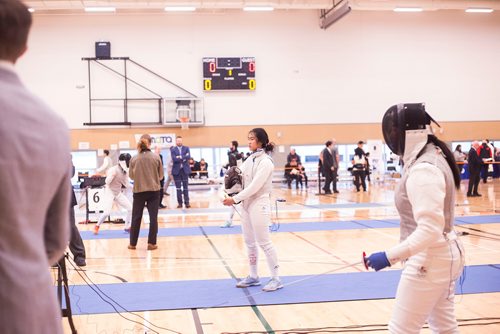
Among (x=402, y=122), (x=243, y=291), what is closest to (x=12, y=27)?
(x=402, y=122)

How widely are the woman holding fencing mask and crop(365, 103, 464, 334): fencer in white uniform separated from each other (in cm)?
290

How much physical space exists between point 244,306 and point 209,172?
17088 millimetres

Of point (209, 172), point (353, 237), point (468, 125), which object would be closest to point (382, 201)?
point (353, 237)

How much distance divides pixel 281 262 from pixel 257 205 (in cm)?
186

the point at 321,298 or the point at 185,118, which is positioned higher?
the point at 185,118

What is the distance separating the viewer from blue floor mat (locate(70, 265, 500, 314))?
5172mm

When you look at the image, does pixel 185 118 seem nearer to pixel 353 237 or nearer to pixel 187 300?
pixel 353 237

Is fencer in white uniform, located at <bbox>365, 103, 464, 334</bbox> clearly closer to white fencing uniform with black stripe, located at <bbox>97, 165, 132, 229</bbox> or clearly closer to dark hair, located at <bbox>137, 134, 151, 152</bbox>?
dark hair, located at <bbox>137, 134, 151, 152</bbox>

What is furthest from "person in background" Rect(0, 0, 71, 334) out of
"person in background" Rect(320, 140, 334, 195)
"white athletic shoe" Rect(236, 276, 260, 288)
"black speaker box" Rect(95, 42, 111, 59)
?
"black speaker box" Rect(95, 42, 111, 59)

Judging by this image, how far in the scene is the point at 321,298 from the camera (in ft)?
17.3

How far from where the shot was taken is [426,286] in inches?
99.3

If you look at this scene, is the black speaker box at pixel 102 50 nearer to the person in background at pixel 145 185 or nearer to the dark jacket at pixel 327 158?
the dark jacket at pixel 327 158

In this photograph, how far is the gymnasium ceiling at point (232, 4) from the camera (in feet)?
62.0

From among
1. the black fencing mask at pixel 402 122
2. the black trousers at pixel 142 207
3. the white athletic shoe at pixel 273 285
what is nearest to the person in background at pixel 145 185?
the black trousers at pixel 142 207
